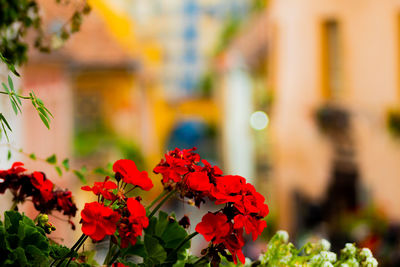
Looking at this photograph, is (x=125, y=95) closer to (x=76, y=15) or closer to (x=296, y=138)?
(x=296, y=138)

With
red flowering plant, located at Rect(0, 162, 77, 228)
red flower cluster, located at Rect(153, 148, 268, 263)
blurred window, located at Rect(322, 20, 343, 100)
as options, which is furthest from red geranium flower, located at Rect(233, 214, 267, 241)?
blurred window, located at Rect(322, 20, 343, 100)

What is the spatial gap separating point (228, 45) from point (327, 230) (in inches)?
390

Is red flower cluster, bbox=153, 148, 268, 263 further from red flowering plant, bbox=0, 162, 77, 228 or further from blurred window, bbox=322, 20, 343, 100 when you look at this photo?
blurred window, bbox=322, 20, 343, 100

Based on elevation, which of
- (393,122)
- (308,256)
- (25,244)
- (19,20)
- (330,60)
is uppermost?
(330,60)

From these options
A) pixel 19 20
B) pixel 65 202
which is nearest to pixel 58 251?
pixel 65 202

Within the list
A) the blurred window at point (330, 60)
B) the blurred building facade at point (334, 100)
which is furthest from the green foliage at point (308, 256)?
the blurred window at point (330, 60)

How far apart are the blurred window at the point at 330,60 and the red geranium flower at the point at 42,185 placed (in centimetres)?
837

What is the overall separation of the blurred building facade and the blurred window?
0.02 metres

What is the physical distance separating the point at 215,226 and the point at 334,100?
8619 millimetres

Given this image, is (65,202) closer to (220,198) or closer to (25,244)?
(25,244)

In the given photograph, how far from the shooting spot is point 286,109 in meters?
12.0

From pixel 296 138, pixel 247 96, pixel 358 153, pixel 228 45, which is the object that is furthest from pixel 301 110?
pixel 247 96

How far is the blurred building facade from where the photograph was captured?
24.5 feet

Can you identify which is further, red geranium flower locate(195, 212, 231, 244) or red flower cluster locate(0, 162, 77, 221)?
red flower cluster locate(0, 162, 77, 221)
